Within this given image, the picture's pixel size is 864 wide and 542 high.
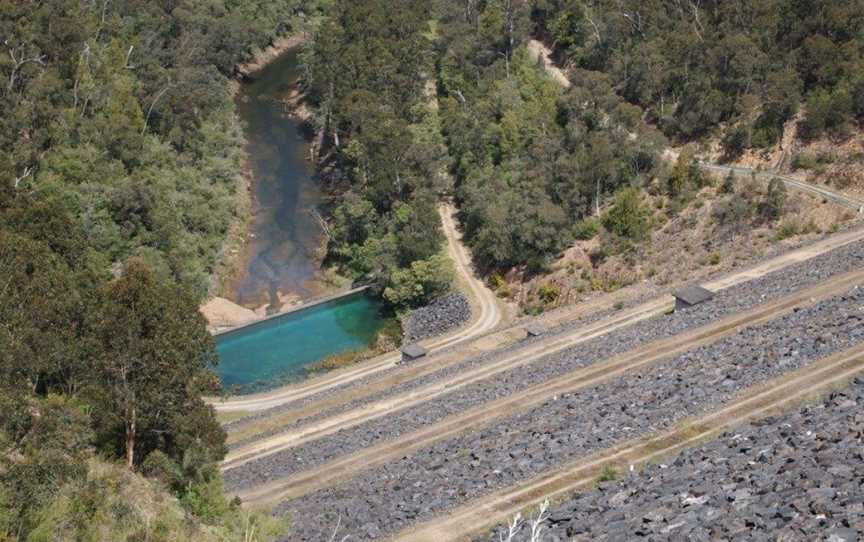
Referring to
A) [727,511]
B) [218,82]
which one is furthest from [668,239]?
[218,82]

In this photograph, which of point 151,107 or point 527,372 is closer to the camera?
point 527,372

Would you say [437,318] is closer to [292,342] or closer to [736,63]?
[292,342]

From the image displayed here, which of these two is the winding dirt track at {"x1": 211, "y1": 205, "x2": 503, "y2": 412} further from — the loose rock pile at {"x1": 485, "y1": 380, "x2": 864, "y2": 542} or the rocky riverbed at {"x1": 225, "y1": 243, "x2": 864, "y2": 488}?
the loose rock pile at {"x1": 485, "y1": 380, "x2": 864, "y2": 542}

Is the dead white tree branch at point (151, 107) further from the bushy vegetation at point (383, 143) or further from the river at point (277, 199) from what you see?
the bushy vegetation at point (383, 143)

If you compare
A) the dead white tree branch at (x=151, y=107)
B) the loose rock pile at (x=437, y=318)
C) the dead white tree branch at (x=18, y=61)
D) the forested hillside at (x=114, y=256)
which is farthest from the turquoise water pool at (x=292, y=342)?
the dead white tree branch at (x=18, y=61)

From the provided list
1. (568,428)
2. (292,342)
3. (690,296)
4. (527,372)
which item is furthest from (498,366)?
(292,342)

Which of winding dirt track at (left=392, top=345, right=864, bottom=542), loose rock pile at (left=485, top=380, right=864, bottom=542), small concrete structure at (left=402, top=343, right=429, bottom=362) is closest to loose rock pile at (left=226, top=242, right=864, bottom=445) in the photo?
small concrete structure at (left=402, top=343, right=429, bottom=362)
